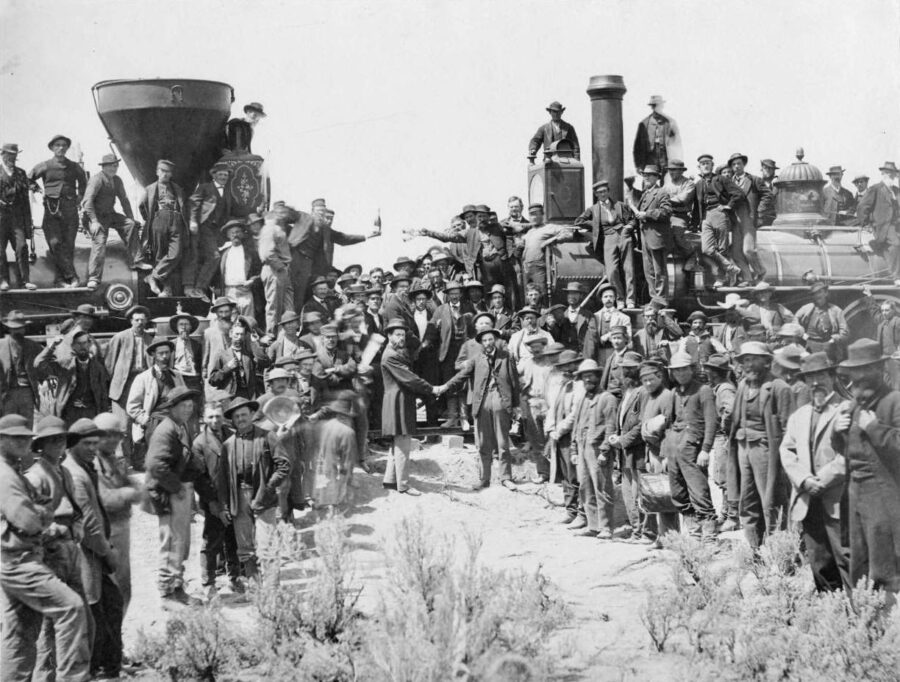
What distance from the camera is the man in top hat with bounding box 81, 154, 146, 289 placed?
16.1 m

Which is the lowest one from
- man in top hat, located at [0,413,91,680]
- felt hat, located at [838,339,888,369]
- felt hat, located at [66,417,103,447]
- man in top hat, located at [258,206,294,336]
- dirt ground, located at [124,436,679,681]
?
dirt ground, located at [124,436,679,681]

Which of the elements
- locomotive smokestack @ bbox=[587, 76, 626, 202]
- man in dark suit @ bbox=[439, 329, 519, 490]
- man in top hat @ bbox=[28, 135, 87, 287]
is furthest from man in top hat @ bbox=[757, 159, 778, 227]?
man in top hat @ bbox=[28, 135, 87, 287]

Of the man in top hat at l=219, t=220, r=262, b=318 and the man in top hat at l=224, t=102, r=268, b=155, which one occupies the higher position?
the man in top hat at l=224, t=102, r=268, b=155

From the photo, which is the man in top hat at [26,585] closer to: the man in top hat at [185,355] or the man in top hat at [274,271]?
the man in top hat at [185,355]

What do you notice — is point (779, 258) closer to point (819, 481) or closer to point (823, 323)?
point (823, 323)

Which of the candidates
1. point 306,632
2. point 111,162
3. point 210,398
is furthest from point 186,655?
point 111,162

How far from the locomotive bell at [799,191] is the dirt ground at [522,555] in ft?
29.5

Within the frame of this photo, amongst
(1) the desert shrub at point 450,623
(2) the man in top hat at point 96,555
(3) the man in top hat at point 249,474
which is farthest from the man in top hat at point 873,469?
(2) the man in top hat at point 96,555

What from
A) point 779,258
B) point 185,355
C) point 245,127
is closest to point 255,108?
point 245,127

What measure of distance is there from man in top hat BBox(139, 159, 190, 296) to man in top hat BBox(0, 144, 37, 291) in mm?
1374

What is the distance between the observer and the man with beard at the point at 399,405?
46.9 ft

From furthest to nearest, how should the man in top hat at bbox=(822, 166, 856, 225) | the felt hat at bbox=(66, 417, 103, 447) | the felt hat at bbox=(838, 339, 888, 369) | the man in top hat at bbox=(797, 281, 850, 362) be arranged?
the man in top hat at bbox=(822, 166, 856, 225) < the man in top hat at bbox=(797, 281, 850, 362) < the felt hat at bbox=(838, 339, 888, 369) < the felt hat at bbox=(66, 417, 103, 447)

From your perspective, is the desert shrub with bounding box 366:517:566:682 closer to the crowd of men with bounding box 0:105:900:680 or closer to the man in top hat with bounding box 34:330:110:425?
the crowd of men with bounding box 0:105:900:680

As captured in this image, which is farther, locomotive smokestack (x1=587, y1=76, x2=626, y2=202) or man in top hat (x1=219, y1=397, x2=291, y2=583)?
locomotive smokestack (x1=587, y1=76, x2=626, y2=202)
